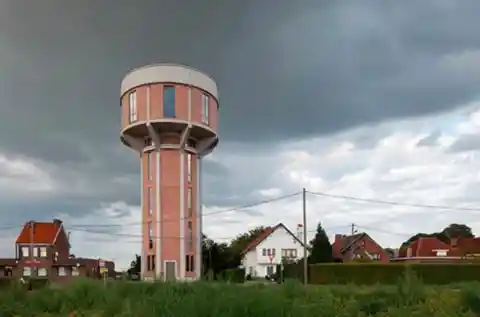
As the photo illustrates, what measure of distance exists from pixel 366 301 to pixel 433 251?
56.2m

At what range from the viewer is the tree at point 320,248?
50344 mm

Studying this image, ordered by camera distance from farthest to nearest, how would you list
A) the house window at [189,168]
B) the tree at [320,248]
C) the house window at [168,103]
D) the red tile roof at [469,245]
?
the red tile roof at [469,245] → the tree at [320,248] → the house window at [189,168] → the house window at [168,103]

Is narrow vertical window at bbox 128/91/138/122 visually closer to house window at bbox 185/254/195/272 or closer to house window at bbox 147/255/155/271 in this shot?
house window at bbox 147/255/155/271

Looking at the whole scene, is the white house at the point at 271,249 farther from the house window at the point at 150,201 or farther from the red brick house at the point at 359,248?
the house window at the point at 150,201

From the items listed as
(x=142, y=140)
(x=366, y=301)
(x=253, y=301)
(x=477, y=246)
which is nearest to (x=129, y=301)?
(x=253, y=301)

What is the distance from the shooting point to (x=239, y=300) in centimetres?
919

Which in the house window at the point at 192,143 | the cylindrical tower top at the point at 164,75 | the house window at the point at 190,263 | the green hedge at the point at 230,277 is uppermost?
the cylindrical tower top at the point at 164,75

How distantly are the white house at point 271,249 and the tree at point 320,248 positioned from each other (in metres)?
16.0

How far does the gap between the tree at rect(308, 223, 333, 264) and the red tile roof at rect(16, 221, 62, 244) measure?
32.1m

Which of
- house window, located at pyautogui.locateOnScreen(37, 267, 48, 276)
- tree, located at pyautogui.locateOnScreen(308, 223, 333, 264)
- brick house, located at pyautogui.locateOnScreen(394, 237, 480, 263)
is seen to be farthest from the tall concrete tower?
brick house, located at pyautogui.locateOnScreen(394, 237, 480, 263)

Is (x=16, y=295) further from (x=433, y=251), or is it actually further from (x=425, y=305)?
(x=433, y=251)

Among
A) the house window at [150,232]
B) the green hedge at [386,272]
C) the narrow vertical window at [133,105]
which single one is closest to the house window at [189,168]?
the house window at [150,232]

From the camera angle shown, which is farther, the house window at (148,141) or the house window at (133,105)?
the house window at (148,141)

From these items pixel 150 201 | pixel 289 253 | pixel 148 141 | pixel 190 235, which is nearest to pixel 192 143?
pixel 148 141
